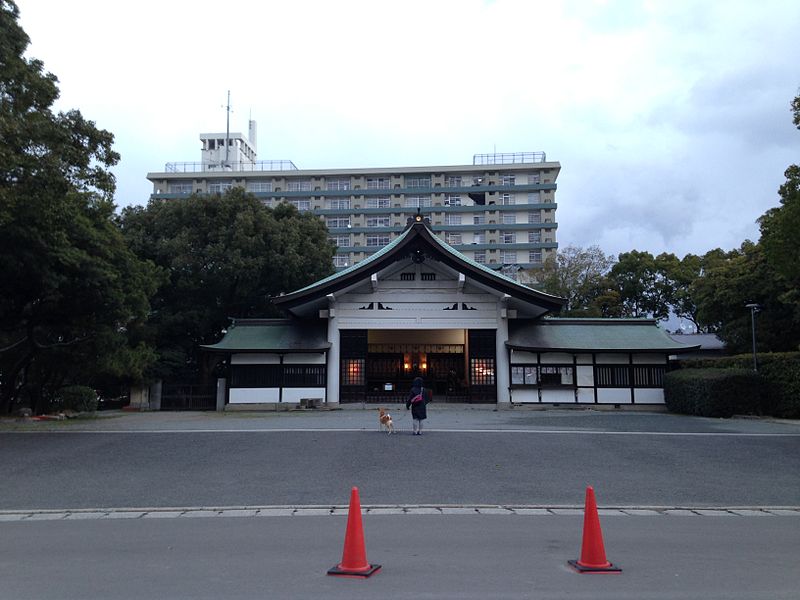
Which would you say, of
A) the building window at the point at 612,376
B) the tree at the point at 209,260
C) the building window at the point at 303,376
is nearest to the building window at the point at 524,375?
the building window at the point at 612,376

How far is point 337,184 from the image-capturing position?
271ft

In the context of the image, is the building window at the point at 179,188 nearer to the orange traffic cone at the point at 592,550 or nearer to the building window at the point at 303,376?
the building window at the point at 303,376

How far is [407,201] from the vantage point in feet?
268

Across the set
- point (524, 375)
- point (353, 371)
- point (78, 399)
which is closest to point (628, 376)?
point (524, 375)

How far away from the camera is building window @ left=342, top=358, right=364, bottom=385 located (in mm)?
30141

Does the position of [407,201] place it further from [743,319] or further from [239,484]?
[239,484]

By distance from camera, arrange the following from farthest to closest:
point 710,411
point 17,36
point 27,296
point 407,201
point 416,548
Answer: point 407,201
point 710,411
point 27,296
point 17,36
point 416,548

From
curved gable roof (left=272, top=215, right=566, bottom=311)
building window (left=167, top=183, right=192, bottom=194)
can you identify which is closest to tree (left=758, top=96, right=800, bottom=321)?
curved gable roof (left=272, top=215, right=566, bottom=311)

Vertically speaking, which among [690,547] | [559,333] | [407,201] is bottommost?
[690,547]

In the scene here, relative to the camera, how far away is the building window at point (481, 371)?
1184 inches

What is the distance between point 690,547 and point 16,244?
56.6 ft

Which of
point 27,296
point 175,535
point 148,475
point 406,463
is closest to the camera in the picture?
point 175,535

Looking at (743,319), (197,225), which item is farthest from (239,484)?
(743,319)

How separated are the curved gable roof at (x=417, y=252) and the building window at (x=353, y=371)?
349 cm
